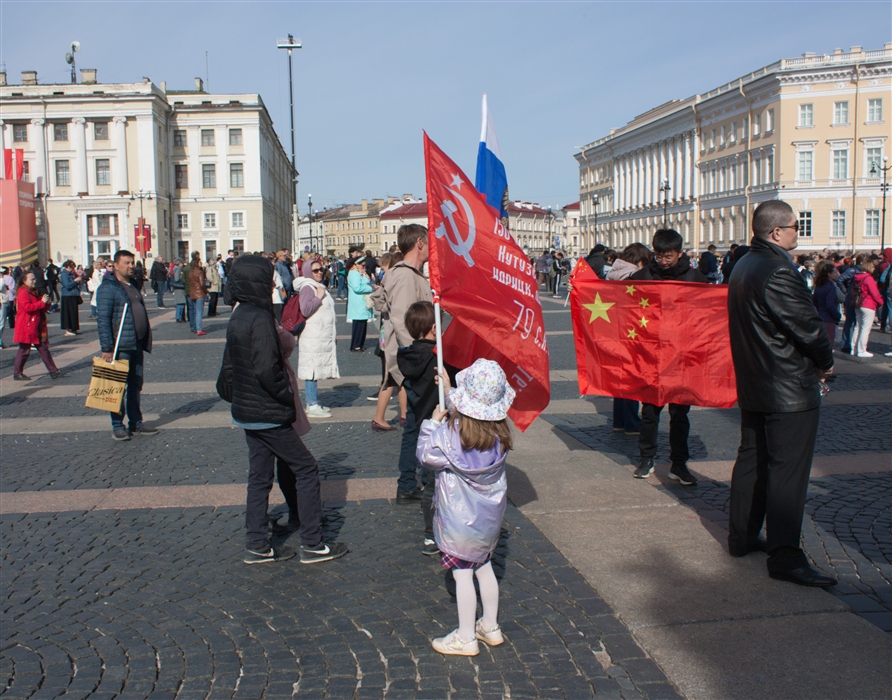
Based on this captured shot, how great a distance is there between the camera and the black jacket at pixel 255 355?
15.9 feet

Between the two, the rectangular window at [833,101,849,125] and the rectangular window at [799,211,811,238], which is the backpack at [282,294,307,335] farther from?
the rectangular window at [833,101,849,125]

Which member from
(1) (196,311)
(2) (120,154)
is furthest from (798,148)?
(1) (196,311)

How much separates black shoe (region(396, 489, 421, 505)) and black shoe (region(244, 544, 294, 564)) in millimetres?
1084

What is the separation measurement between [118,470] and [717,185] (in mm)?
88332

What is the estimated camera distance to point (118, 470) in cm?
730

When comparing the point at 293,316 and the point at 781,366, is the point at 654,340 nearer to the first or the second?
the point at 781,366

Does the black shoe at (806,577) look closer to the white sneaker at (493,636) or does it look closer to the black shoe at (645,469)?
the white sneaker at (493,636)

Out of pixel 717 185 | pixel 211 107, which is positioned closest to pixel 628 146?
pixel 717 185

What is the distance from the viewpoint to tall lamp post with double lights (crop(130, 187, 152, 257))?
56.2 metres

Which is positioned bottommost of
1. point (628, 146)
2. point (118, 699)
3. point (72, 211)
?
point (118, 699)

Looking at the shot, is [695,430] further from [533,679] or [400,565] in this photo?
[533,679]

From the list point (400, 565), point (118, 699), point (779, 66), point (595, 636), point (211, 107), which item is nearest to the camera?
point (118, 699)

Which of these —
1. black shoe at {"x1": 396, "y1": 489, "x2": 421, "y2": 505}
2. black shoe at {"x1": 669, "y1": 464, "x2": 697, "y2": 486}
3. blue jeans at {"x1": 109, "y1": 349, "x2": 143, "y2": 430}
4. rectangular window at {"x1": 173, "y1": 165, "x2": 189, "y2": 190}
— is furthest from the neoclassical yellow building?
black shoe at {"x1": 396, "y1": 489, "x2": 421, "y2": 505}

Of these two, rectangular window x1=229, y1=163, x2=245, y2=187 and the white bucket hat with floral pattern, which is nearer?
the white bucket hat with floral pattern
